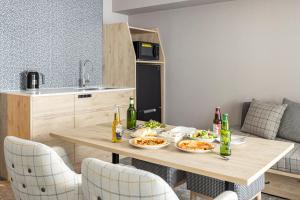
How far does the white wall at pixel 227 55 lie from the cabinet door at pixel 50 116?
5.78 ft

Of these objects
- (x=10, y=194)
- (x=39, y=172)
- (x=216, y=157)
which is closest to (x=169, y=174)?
(x=216, y=157)

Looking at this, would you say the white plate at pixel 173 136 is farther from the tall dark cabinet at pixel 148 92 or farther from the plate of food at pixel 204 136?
the tall dark cabinet at pixel 148 92

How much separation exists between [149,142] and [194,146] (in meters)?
0.28

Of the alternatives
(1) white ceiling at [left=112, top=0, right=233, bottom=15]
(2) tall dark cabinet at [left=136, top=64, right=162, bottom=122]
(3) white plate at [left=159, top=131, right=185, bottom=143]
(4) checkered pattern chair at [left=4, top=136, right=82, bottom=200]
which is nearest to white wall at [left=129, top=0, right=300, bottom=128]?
(1) white ceiling at [left=112, top=0, right=233, bottom=15]

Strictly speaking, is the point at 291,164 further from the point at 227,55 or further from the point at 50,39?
the point at 50,39

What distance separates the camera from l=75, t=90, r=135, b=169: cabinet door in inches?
137

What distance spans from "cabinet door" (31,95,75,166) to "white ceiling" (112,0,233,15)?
5.80 feet

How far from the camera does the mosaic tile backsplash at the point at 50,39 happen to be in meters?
3.36

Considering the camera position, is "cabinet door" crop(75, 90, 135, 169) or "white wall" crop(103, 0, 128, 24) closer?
"cabinet door" crop(75, 90, 135, 169)

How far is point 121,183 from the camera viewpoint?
1252 mm

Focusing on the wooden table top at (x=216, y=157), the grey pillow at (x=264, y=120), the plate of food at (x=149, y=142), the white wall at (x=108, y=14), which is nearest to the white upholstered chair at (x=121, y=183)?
the wooden table top at (x=216, y=157)

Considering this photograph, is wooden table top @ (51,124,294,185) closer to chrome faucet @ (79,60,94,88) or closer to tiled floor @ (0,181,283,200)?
tiled floor @ (0,181,283,200)

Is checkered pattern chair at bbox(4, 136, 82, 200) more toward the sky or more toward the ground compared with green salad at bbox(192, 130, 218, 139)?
more toward the ground

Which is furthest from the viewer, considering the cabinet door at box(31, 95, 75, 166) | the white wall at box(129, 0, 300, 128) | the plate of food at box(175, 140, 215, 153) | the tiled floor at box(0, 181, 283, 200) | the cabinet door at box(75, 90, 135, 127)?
the white wall at box(129, 0, 300, 128)
